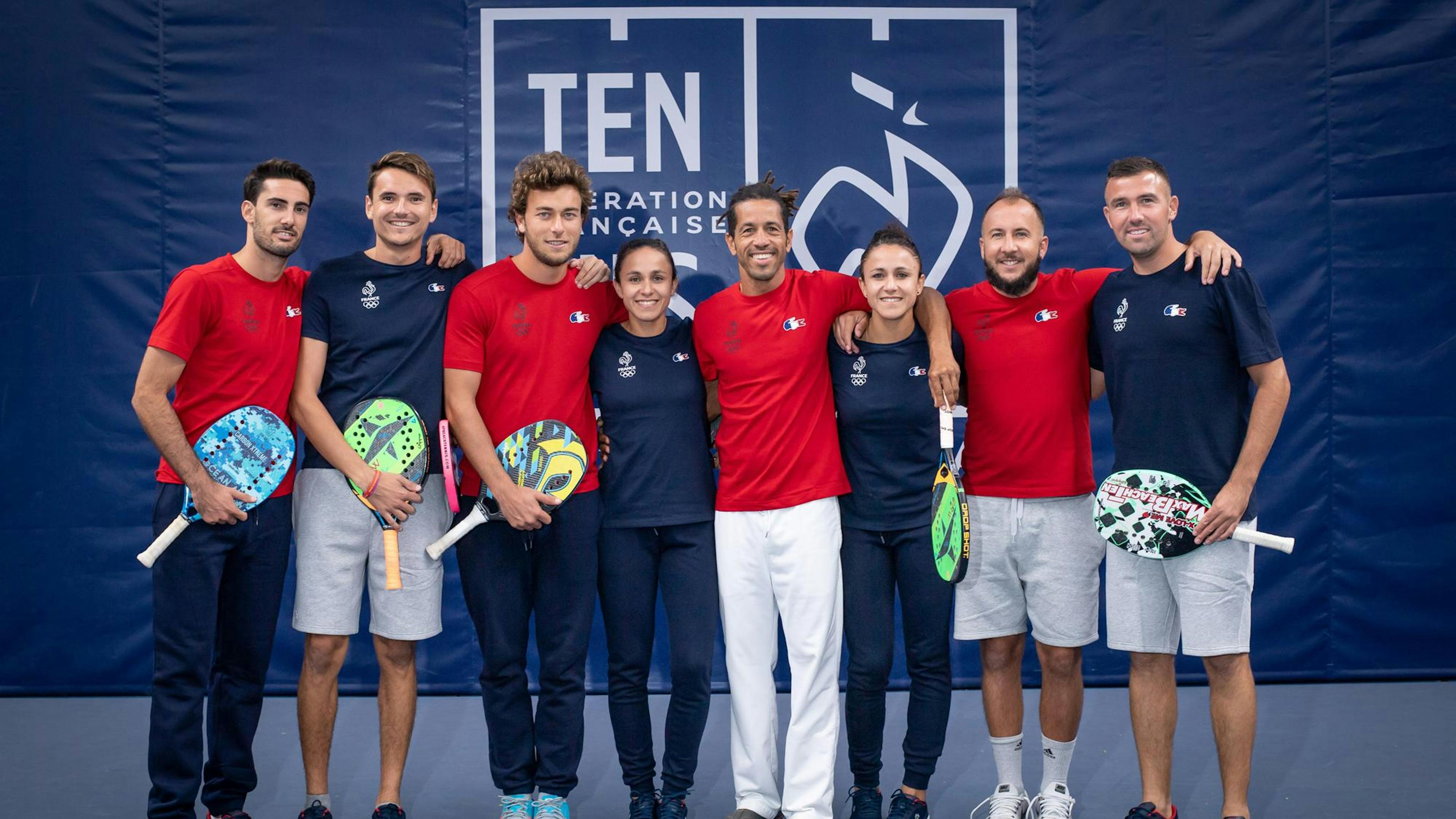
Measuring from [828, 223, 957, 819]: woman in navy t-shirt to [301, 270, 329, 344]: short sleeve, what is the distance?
160 centimetres

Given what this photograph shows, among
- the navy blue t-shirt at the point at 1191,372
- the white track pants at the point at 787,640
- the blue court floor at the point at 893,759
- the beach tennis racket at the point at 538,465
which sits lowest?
the blue court floor at the point at 893,759

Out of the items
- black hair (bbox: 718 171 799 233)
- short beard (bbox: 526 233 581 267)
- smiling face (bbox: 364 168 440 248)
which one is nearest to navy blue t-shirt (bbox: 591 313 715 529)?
short beard (bbox: 526 233 581 267)

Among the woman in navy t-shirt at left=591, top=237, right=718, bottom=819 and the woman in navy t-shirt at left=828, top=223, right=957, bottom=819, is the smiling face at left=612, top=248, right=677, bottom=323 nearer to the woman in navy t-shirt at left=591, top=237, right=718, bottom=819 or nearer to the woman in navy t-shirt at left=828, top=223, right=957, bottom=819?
the woman in navy t-shirt at left=591, top=237, right=718, bottom=819

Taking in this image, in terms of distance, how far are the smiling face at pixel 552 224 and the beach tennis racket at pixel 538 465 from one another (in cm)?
52

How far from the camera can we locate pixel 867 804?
349 cm

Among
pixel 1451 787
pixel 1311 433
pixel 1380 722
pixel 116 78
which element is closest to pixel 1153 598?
pixel 1451 787

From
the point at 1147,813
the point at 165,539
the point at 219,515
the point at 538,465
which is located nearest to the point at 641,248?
the point at 538,465

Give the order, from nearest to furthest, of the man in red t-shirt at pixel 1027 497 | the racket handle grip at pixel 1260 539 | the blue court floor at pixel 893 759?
the racket handle grip at pixel 1260 539 < the man in red t-shirt at pixel 1027 497 < the blue court floor at pixel 893 759

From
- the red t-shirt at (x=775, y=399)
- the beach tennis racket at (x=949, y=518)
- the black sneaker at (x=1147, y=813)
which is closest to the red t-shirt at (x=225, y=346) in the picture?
the red t-shirt at (x=775, y=399)

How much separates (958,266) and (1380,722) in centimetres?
255

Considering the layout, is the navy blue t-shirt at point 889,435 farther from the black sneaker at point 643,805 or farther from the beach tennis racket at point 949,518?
the black sneaker at point 643,805

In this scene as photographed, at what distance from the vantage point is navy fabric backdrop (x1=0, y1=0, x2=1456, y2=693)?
5.04 meters

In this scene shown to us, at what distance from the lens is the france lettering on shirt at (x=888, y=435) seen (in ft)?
11.1

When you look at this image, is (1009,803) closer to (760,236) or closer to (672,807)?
(672,807)
